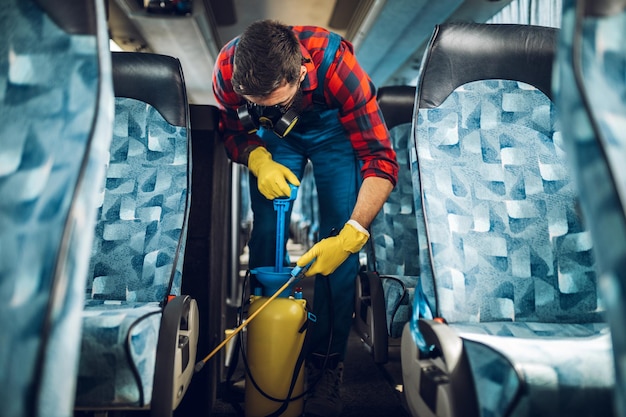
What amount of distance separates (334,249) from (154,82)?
2.79 feet

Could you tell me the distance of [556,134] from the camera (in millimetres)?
1323

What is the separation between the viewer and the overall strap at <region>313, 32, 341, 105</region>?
154 centimetres

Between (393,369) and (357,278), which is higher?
(357,278)

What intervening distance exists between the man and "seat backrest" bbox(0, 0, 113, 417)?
2.15ft

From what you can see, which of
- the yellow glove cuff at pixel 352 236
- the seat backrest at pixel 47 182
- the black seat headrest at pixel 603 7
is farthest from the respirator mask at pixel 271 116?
the black seat headrest at pixel 603 7

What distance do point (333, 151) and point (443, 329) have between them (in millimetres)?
938

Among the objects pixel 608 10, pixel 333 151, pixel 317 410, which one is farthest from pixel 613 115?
pixel 317 410

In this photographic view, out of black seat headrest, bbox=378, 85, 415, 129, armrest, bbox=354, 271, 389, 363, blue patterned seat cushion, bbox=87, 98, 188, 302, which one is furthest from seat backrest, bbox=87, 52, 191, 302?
black seat headrest, bbox=378, 85, 415, 129

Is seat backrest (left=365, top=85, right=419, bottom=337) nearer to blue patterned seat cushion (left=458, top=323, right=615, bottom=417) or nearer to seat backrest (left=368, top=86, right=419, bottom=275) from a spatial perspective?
seat backrest (left=368, top=86, right=419, bottom=275)

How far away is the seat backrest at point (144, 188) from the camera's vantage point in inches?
52.1

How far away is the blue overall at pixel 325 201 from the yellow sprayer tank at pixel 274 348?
29 cm

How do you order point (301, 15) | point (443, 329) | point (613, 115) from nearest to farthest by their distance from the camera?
point (613, 115) → point (443, 329) → point (301, 15)

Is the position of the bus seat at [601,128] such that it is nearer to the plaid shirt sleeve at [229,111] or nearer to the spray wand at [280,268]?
the spray wand at [280,268]

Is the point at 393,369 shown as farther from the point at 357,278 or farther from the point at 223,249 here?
the point at 223,249
